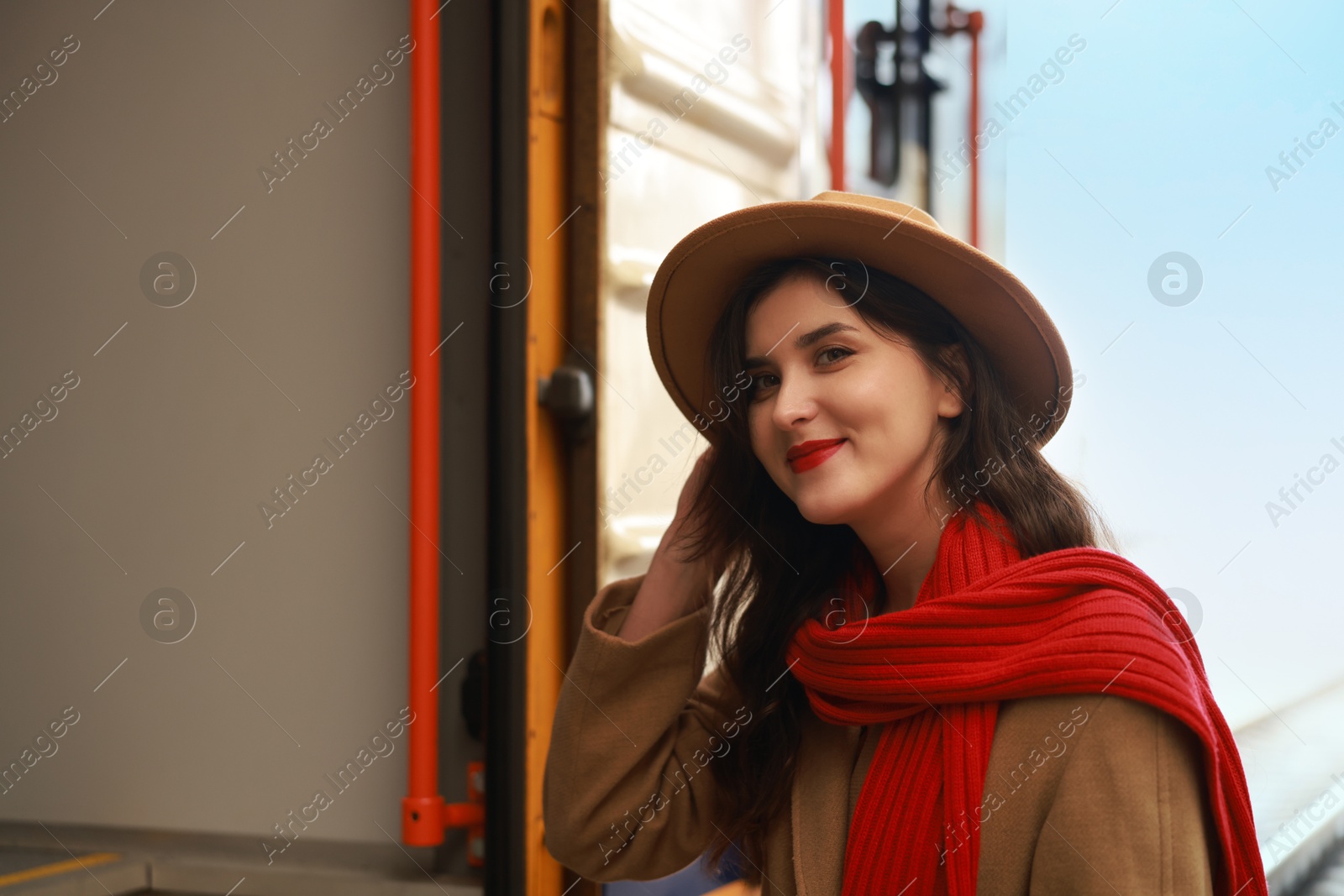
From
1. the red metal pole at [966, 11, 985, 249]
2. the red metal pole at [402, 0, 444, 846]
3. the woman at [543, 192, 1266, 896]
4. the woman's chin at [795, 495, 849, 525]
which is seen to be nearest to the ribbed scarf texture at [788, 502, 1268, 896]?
the woman at [543, 192, 1266, 896]

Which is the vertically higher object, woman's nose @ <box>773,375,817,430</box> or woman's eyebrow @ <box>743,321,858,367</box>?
woman's eyebrow @ <box>743,321,858,367</box>

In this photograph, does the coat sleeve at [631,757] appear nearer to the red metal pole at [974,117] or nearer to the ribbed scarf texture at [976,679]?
the ribbed scarf texture at [976,679]

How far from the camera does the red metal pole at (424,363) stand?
158cm

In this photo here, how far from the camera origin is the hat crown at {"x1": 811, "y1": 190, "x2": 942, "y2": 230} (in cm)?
102

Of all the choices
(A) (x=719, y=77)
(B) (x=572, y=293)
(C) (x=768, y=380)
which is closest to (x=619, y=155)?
(B) (x=572, y=293)

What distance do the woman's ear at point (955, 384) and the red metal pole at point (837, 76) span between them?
3.73 ft

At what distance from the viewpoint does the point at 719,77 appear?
2.00m

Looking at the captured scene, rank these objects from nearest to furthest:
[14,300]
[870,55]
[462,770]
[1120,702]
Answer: [1120,702], [462,770], [14,300], [870,55]

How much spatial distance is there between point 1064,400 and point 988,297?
0.16m

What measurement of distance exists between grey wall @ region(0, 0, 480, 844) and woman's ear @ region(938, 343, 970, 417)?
884 mm

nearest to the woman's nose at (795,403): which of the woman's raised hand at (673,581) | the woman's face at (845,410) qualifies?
the woman's face at (845,410)

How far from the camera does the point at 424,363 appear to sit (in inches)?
62.7

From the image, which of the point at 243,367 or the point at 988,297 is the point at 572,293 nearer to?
the point at 243,367

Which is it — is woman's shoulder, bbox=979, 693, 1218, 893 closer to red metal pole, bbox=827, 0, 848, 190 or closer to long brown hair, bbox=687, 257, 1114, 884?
long brown hair, bbox=687, 257, 1114, 884
